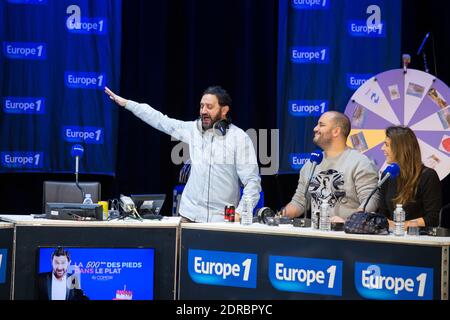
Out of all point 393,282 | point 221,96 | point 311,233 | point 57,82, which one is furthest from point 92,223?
point 57,82

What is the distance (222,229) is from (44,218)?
3.83 feet

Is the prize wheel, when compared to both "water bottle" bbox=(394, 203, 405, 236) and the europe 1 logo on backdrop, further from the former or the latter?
"water bottle" bbox=(394, 203, 405, 236)

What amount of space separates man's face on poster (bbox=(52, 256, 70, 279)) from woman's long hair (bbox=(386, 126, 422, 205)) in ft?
7.03

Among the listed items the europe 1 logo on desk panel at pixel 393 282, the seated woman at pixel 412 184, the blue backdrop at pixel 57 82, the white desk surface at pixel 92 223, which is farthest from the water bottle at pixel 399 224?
the blue backdrop at pixel 57 82

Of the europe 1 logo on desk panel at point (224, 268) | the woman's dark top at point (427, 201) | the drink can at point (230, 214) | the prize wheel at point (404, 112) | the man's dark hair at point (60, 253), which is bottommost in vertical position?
the europe 1 logo on desk panel at point (224, 268)

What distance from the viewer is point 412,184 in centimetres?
457

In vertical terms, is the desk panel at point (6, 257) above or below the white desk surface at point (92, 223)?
below

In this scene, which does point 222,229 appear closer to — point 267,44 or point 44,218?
point 44,218

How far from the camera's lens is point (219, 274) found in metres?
4.38

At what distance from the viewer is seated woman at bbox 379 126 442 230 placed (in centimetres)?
453

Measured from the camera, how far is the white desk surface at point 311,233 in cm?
392

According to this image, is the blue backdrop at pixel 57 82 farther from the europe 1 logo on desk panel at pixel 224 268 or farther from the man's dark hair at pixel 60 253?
the europe 1 logo on desk panel at pixel 224 268

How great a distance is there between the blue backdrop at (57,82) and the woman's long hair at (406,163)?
9.73ft

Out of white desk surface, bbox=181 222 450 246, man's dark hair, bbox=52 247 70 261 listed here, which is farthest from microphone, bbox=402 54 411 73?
man's dark hair, bbox=52 247 70 261
